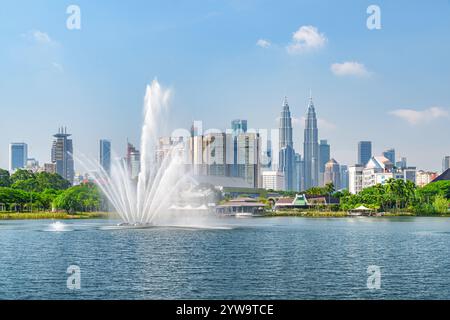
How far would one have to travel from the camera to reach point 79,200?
136m

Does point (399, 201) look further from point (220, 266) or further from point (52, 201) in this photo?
point (220, 266)

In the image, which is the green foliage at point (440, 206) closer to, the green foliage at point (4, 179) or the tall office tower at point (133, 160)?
the tall office tower at point (133, 160)

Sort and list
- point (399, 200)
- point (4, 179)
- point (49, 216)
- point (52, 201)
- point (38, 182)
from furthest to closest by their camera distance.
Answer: point (4, 179), point (38, 182), point (399, 200), point (52, 201), point (49, 216)

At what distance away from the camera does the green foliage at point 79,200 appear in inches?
5285

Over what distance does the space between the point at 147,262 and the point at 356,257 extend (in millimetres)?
16450

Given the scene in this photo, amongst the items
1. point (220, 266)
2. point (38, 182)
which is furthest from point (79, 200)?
point (220, 266)

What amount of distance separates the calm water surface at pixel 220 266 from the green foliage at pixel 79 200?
6875 cm

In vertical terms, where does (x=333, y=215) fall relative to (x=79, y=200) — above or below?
below

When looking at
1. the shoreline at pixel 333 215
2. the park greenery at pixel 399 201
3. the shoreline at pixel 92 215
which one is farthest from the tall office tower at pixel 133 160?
the park greenery at pixel 399 201

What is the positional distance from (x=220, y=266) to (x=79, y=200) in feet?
→ 320

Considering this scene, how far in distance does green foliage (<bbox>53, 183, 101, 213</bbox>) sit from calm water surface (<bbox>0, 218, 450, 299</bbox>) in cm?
6875

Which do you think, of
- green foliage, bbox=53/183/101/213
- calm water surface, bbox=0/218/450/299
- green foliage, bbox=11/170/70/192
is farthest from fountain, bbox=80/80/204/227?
green foliage, bbox=11/170/70/192
